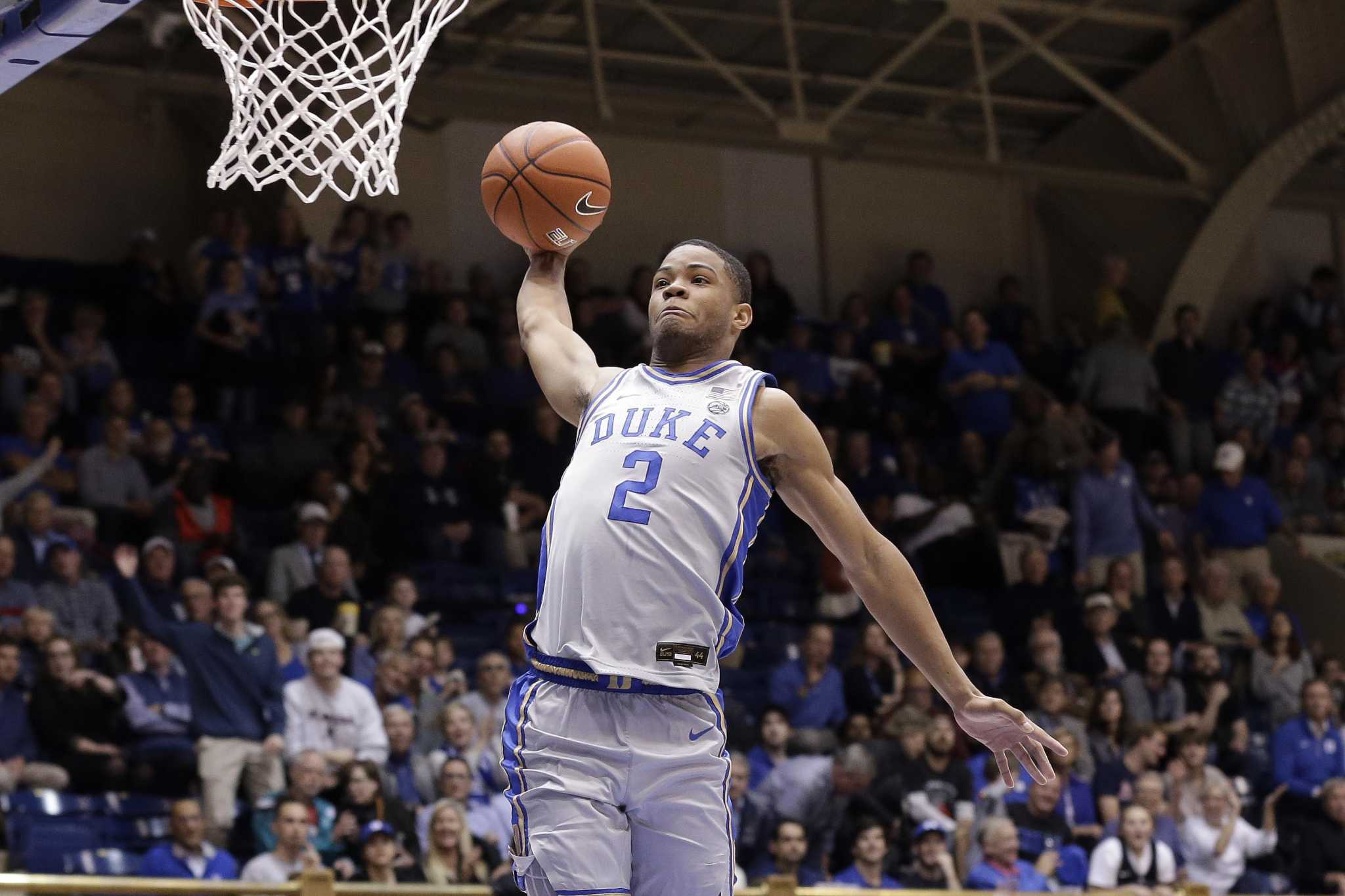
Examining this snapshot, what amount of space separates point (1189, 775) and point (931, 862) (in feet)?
8.02

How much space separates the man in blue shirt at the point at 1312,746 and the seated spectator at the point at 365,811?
5.95 metres

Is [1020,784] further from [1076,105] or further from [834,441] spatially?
[1076,105]

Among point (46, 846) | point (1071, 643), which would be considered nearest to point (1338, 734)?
point (1071, 643)

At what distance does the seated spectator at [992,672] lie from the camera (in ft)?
39.8

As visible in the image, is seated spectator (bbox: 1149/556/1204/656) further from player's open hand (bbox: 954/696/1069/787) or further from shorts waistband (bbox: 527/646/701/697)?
shorts waistband (bbox: 527/646/701/697)

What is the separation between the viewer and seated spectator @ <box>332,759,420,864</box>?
9.15 metres

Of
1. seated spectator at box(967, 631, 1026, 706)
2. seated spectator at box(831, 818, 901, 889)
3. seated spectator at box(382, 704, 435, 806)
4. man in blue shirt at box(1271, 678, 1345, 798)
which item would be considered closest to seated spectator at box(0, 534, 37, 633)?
seated spectator at box(382, 704, 435, 806)

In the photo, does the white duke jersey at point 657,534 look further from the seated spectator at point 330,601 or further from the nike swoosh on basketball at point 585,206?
the seated spectator at point 330,601

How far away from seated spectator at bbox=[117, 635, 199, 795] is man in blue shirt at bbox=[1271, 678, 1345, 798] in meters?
6.90

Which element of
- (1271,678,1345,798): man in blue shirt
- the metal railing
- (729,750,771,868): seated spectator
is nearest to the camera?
the metal railing

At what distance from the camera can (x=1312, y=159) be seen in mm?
20016

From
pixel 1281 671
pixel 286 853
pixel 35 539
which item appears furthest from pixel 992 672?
pixel 35 539

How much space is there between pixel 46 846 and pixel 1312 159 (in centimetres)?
1561

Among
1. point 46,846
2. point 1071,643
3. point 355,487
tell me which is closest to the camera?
point 46,846
